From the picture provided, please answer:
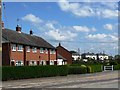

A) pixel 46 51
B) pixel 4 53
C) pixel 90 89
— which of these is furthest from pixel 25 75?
pixel 46 51

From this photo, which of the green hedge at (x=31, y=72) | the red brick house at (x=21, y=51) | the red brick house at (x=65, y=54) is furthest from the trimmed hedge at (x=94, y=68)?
the red brick house at (x=65, y=54)

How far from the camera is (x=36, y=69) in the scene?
37.8 m

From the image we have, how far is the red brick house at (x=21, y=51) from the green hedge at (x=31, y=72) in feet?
27.4

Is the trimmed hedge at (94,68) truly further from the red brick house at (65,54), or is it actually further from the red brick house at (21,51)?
the red brick house at (65,54)

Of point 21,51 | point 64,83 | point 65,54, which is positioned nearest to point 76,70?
point 21,51

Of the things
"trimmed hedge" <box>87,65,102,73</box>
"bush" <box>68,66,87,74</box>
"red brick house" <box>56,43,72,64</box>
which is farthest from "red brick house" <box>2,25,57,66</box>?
"red brick house" <box>56,43,72,64</box>

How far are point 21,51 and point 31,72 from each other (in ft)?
47.1

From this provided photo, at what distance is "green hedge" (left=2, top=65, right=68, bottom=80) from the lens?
3323 cm

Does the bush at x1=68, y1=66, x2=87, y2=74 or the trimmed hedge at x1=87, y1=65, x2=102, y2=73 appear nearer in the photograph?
the bush at x1=68, y1=66, x2=87, y2=74

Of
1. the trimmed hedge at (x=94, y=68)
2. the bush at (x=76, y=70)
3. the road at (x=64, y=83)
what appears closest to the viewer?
the road at (x=64, y=83)

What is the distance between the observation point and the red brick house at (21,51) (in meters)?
46.8

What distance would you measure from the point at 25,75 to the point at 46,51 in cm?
2650

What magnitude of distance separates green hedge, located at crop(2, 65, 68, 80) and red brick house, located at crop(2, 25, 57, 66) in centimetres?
836

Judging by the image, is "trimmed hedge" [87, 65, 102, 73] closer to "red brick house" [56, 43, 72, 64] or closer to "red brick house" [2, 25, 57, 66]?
"red brick house" [2, 25, 57, 66]
